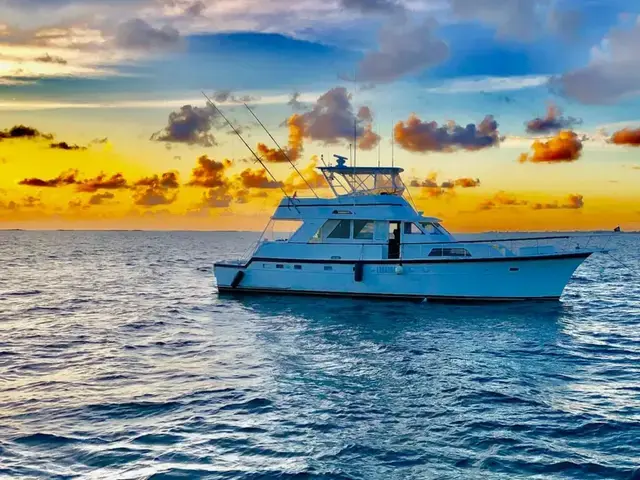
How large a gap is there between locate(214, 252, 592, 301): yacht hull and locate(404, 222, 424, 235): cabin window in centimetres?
156

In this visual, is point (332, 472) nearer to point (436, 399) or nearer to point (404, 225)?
point (436, 399)

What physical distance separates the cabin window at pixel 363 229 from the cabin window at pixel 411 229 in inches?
60.3

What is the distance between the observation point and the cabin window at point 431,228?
2775 cm

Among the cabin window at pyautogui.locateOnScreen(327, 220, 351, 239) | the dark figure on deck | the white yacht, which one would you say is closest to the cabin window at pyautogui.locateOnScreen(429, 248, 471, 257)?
the white yacht

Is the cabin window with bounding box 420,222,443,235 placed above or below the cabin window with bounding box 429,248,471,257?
above

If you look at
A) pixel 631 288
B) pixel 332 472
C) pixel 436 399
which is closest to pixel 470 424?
pixel 436 399

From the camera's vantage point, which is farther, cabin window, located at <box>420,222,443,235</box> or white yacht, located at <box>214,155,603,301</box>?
cabin window, located at <box>420,222,443,235</box>

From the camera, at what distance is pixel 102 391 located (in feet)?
44.1

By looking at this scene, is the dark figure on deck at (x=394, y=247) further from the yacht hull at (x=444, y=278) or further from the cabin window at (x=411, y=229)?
the yacht hull at (x=444, y=278)

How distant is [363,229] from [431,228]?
314 centimetres

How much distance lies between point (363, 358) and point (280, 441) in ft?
22.4

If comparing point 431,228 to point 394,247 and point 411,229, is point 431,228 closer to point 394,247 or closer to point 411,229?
point 411,229

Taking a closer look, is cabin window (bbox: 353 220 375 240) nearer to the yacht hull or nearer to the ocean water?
the yacht hull

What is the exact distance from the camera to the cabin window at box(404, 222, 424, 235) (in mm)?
27688
